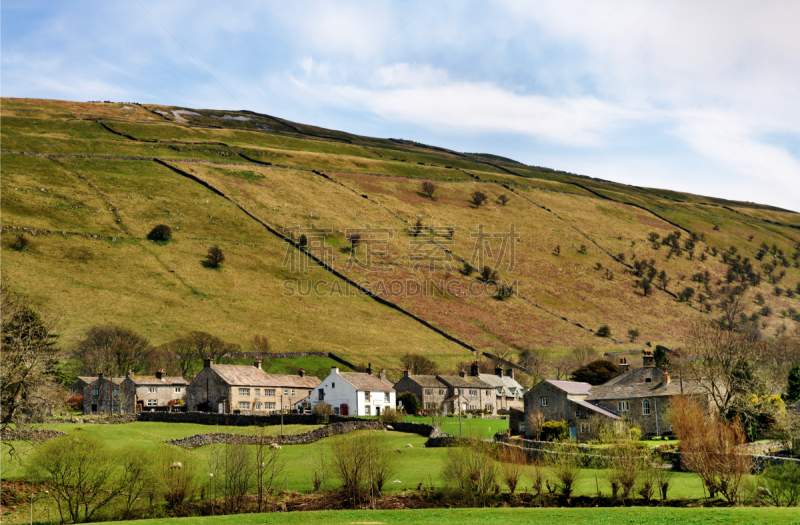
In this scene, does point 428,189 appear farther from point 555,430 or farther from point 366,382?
point 555,430

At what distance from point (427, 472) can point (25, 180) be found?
123 metres

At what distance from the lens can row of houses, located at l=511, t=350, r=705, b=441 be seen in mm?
55156

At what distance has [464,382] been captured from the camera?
9012cm

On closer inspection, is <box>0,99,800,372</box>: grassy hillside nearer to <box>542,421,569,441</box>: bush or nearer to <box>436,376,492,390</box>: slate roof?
<box>436,376,492,390</box>: slate roof

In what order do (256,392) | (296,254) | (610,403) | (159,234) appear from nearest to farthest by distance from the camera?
1. (610,403)
2. (256,392)
3. (159,234)
4. (296,254)

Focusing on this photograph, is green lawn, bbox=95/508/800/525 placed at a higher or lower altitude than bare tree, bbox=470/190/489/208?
lower

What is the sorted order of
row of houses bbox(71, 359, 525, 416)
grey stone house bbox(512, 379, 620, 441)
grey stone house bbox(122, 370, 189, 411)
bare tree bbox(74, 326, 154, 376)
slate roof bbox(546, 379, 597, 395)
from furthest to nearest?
1. bare tree bbox(74, 326, 154, 376)
2. grey stone house bbox(122, 370, 189, 411)
3. row of houses bbox(71, 359, 525, 416)
4. slate roof bbox(546, 379, 597, 395)
5. grey stone house bbox(512, 379, 620, 441)

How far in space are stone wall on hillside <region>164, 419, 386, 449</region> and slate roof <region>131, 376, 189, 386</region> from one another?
31576 millimetres

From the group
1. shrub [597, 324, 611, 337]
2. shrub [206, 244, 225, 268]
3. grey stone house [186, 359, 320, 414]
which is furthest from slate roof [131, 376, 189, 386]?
shrub [597, 324, 611, 337]

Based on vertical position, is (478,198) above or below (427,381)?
above

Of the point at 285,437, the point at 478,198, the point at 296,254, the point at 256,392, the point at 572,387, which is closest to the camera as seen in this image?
the point at 285,437

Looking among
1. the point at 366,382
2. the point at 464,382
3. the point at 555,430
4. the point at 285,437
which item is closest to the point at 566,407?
the point at 555,430

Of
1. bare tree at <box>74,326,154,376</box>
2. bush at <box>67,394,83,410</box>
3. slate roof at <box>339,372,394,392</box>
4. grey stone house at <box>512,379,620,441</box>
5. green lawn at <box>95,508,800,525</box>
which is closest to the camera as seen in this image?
green lawn at <box>95,508,800,525</box>

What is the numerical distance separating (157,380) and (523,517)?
207 feet
